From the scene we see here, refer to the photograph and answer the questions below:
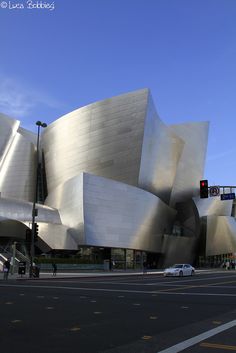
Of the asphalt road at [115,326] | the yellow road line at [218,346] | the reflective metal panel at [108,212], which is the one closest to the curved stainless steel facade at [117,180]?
the reflective metal panel at [108,212]

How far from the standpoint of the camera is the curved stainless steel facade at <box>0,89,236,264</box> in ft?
174

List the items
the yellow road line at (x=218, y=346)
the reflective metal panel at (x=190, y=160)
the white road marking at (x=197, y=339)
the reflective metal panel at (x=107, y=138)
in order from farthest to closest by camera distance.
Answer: the reflective metal panel at (x=190, y=160)
the reflective metal panel at (x=107, y=138)
the yellow road line at (x=218, y=346)
the white road marking at (x=197, y=339)

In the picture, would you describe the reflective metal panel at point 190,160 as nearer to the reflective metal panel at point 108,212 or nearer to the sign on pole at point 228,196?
the reflective metal panel at point 108,212

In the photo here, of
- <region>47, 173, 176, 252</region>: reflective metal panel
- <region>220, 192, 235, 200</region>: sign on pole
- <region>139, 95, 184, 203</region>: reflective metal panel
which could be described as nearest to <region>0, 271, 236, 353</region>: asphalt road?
<region>220, 192, 235, 200</region>: sign on pole

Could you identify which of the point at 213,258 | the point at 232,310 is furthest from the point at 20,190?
the point at 232,310

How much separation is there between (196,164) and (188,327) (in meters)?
68.2

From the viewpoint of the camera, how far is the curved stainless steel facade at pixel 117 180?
53062 mm

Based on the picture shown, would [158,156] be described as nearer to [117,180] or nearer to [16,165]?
[117,180]

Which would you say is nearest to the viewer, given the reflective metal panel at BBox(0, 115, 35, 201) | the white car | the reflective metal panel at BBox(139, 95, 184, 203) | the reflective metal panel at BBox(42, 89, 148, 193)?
the white car

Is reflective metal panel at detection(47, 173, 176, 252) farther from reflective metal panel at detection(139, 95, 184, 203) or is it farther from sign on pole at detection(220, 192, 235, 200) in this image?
sign on pole at detection(220, 192, 235, 200)

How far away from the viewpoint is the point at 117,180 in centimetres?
6259

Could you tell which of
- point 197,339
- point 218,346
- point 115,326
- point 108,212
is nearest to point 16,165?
point 108,212

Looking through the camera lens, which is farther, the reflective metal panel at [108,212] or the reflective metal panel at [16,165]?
the reflective metal panel at [16,165]

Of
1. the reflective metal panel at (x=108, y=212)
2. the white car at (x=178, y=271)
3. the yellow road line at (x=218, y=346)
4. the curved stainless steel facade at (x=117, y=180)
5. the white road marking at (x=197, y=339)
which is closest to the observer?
the white road marking at (x=197, y=339)
